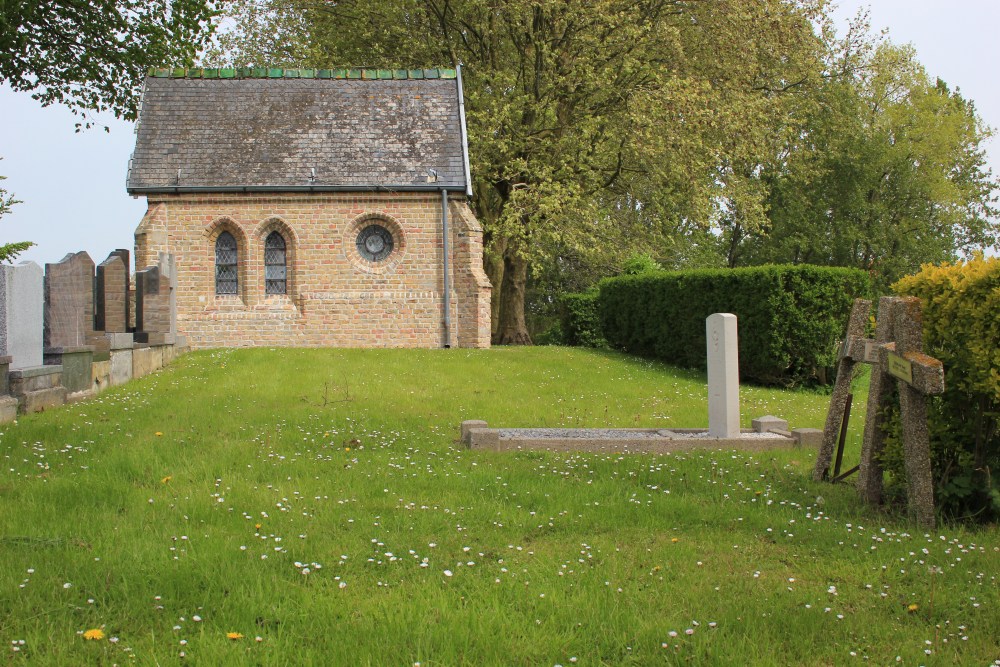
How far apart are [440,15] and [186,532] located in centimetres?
2390

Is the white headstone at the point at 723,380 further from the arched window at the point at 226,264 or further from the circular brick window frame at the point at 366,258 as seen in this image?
the arched window at the point at 226,264

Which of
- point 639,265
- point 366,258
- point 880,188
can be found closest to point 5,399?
point 366,258

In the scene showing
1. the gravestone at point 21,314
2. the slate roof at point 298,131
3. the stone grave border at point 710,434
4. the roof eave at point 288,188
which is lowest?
the stone grave border at point 710,434

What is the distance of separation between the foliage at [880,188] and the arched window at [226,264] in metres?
23.1

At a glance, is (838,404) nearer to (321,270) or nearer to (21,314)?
(21,314)

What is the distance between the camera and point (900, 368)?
5816 mm

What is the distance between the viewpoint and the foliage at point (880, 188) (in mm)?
38125

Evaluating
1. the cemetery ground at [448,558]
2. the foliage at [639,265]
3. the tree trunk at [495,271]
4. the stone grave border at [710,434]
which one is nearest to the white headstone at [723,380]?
the stone grave border at [710,434]

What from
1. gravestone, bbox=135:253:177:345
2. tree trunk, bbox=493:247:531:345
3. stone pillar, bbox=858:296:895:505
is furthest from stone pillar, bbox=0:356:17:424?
tree trunk, bbox=493:247:531:345

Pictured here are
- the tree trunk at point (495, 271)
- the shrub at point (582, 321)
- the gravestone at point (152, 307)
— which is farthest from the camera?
the tree trunk at point (495, 271)

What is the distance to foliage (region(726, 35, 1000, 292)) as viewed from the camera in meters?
38.1

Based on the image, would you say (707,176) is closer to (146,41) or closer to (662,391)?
(662,391)

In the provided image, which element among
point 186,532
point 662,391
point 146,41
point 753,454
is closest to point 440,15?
point 146,41

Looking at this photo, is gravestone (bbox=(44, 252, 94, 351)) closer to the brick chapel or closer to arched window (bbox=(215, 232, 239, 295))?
the brick chapel
